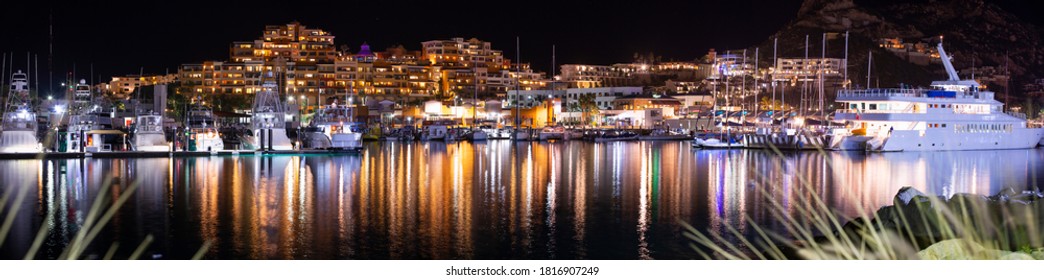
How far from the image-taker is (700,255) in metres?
11.9

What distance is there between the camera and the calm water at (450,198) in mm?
12648

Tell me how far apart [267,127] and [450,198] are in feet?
52.2

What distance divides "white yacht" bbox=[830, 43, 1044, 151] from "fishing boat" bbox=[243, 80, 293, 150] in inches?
750

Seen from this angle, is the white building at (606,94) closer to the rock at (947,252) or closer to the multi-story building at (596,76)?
the multi-story building at (596,76)

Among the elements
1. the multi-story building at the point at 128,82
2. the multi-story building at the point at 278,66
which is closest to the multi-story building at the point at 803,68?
the multi-story building at the point at 278,66

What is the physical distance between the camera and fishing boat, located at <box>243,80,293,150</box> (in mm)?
32312

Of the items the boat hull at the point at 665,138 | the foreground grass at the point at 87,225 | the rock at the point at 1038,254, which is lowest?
the foreground grass at the point at 87,225

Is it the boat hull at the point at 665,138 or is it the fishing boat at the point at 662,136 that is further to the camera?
the fishing boat at the point at 662,136

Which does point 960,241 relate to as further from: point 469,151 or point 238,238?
point 469,151

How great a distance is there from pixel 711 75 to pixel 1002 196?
74040 millimetres

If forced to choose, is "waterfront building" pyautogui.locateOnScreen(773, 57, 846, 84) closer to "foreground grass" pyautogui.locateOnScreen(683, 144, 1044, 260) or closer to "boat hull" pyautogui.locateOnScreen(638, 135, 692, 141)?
"boat hull" pyautogui.locateOnScreen(638, 135, 692, 141)

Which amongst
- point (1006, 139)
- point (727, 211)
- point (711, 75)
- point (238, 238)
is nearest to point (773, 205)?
point (727, 211)

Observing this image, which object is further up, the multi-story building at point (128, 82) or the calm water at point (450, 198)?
the multi-story building at point (128, 82)

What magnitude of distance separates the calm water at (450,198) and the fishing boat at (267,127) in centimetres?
160
